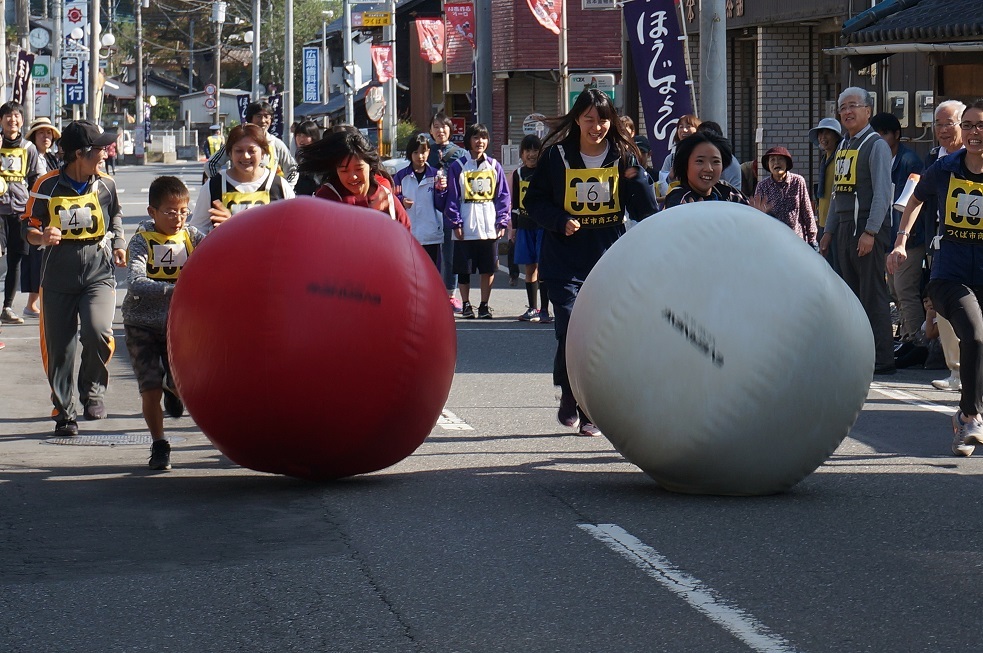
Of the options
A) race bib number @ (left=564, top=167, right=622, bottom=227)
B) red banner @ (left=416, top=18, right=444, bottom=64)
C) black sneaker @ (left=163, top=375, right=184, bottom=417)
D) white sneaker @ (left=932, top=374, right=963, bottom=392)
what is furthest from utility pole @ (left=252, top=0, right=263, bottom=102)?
race bib number @ (left=564, top=167, right=622, bottom=227)

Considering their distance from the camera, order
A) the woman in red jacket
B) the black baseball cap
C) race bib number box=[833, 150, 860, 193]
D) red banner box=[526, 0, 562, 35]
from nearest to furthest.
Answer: the woman in red jacket < the black baseball cap < race bib number box=[833, 150, 860, 193] < red banner box=[526, 0, 562, 35]

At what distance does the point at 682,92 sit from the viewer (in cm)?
1634

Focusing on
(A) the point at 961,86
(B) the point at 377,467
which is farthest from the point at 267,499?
(A) the point at 961,86

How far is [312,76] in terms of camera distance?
202ft

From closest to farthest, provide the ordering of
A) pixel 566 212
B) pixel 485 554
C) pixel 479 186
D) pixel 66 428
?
pixel 485 554 → pixel 566 212 → pixel 66 428 → pixel 479 186

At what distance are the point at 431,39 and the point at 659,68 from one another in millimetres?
34193

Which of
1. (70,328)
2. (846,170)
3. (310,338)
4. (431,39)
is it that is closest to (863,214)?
(846,170)

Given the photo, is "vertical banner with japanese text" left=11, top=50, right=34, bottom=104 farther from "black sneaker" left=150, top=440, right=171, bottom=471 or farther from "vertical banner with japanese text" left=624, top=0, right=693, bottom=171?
"black sneaker" left=150, top=440, right=171, bottom=471

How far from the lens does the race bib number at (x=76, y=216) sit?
33.1ft

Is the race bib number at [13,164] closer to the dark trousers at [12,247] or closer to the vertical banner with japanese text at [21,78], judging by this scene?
the dark trousers at [12,247]

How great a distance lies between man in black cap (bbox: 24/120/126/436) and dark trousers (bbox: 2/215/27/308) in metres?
5.87

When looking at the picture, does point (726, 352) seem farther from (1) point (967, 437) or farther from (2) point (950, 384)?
(2) point (950, 384)

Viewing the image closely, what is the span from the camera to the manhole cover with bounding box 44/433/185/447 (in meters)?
9.51

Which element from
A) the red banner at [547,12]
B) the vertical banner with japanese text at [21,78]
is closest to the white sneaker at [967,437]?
the red banner at [547,12]
